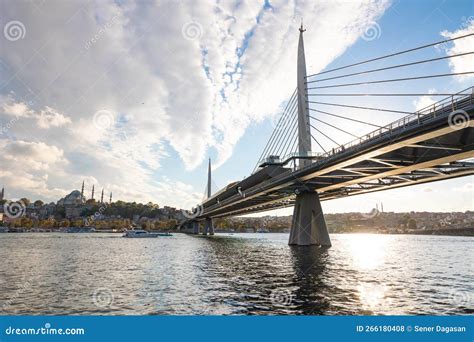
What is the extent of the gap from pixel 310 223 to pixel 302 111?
19750mm

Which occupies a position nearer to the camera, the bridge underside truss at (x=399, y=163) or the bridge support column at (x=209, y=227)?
the bridge underside truss at (x=399, y=163)

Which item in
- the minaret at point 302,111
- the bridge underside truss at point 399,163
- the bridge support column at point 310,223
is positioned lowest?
the bridge support column at point 310,223

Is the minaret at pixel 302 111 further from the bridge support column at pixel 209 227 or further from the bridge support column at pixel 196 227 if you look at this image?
the bridge support column at pixel 196 227

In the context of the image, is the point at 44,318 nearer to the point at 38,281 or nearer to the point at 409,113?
the point at 38,281

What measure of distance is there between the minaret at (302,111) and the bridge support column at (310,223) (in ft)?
38.5

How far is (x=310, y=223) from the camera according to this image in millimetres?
59625

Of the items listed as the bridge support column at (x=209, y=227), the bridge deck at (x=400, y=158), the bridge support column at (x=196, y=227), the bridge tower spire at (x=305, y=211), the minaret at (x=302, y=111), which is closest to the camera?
the bridge deck at (x=400, y=158)

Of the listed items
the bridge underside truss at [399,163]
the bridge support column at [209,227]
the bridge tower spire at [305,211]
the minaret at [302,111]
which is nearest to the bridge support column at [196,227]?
the bridge support column at [209,227]

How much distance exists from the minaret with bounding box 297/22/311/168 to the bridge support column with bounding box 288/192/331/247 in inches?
462

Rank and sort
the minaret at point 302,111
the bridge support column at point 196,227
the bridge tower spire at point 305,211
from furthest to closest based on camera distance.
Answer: the bridge support column at point 196,227
the bridge tower spire at point 305,211
the minaret at point 302,111

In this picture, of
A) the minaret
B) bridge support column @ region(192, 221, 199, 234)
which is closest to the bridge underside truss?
the minaret

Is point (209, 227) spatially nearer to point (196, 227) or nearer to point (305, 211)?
point (196, 227)

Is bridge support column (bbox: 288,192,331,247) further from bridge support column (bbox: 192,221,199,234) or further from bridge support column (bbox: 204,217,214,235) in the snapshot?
bridge support column (bbox: 192,221,199,234)

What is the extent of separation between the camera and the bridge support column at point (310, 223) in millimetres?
59000
